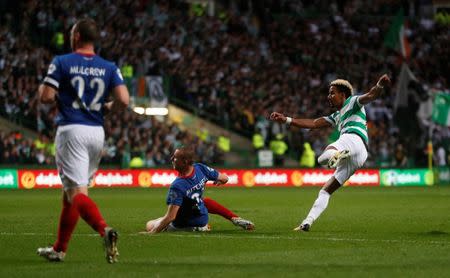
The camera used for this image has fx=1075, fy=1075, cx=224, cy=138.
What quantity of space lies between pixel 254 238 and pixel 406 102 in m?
28.7

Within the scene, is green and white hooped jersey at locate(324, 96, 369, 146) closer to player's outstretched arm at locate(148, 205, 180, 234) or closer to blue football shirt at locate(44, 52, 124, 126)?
player's outstretched arm at locate(148, 205, 180, 234)

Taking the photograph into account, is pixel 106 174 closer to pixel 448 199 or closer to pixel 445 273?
pixel 448 199

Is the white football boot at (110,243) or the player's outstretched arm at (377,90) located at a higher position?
the player's outstretched arm at (377,90)

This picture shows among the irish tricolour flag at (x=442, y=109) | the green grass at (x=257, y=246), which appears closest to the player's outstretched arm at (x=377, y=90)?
the green grass at (x=257, y=246)

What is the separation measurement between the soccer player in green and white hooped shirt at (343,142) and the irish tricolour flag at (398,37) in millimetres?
28898

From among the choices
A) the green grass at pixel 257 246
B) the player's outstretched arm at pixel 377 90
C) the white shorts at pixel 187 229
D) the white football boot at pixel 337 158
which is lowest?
the green grass at pixel 257 246

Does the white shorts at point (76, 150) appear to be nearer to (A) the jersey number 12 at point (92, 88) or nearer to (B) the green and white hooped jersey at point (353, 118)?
(A) the jersey number 12 at point (92, 88)

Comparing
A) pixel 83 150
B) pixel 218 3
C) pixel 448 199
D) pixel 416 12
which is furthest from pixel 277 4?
pixel 83 150

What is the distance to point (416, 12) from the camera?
167 ft

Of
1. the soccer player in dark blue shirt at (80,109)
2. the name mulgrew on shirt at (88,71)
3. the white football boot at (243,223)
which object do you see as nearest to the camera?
the soccer player in dark blue shirt at (80,109)

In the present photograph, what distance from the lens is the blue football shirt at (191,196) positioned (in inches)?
567

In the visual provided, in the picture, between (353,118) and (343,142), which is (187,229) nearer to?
(343,142)

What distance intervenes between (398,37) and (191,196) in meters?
31.1

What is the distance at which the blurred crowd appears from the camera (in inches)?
1447
